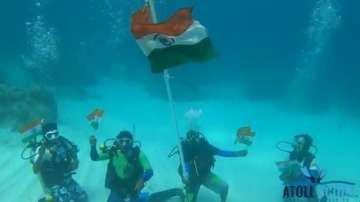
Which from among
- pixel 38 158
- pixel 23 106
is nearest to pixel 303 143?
pixel 38 158

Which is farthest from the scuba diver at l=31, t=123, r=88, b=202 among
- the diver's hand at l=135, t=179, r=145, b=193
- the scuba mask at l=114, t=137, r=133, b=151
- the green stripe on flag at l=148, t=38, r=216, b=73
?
the green stripe on flag at l=148, t=38, r=216, b=73

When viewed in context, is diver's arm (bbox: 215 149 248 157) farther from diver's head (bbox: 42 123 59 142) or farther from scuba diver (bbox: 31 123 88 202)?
diver's head (bbox: 42 123 59 142)

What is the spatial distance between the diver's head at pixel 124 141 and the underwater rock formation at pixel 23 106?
697cm

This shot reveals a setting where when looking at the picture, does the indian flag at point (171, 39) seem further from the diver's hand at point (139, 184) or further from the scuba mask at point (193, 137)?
the scuba mask at point (193, 137)

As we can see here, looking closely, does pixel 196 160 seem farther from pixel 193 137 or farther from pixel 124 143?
pixel 124 143

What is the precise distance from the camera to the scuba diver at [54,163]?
7.99m

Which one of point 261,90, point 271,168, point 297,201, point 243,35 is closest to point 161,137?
point 271,168

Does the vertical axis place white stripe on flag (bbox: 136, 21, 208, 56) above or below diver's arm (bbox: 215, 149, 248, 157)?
below

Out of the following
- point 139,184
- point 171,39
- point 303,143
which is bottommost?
point 139,184

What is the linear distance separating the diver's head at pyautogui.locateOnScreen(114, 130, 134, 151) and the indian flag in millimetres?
2531

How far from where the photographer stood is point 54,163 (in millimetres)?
8031

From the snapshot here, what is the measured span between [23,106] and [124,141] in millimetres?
7853

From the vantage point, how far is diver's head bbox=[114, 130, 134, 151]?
7668 millimetres

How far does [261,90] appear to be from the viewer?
1024 inches
